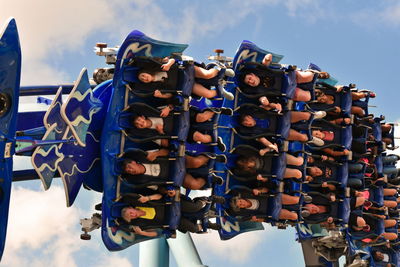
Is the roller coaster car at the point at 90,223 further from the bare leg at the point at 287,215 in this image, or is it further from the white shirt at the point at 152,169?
the bare leg at the point at 287,215

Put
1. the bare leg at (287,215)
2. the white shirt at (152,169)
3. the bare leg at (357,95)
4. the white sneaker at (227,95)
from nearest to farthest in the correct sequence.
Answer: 1. the white shirt at (152,169)
2. the white sneaker at (227,95)
3. the bare leg at (287,215)
4. the bare leg at (357,95)

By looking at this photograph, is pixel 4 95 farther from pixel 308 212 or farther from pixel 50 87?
pixel 308 212

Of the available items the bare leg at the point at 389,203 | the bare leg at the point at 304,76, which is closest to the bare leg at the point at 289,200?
the bare leg at the point at 304,76

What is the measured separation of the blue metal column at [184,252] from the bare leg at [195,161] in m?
3.50

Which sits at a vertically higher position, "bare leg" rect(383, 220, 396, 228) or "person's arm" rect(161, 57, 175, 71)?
"person's arm" rect(161, 57, 175, 71)

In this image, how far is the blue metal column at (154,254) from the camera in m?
15.5

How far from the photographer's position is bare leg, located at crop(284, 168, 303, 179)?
14461 millimetres

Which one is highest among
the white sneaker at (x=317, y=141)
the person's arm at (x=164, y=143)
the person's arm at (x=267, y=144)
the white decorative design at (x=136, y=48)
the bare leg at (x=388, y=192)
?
the white decorative design at (x=136, y=48)

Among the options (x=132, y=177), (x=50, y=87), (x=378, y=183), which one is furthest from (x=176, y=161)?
(x=378, y=183)

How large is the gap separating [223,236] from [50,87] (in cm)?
379

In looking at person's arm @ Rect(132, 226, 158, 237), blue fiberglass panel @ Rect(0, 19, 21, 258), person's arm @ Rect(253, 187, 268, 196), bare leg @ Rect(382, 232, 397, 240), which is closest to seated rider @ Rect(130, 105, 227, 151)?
person's arm @ Rect(132, 226, 158, 237)

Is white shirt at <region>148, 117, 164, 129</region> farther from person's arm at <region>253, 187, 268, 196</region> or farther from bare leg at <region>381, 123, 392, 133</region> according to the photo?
bare leg at <region>381, 123, 392, 133</region>

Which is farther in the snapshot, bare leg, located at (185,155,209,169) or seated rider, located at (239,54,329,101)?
seated rider, located at (239,54,329,101)

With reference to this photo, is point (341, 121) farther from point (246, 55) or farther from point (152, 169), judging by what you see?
→ point (152, 169)
